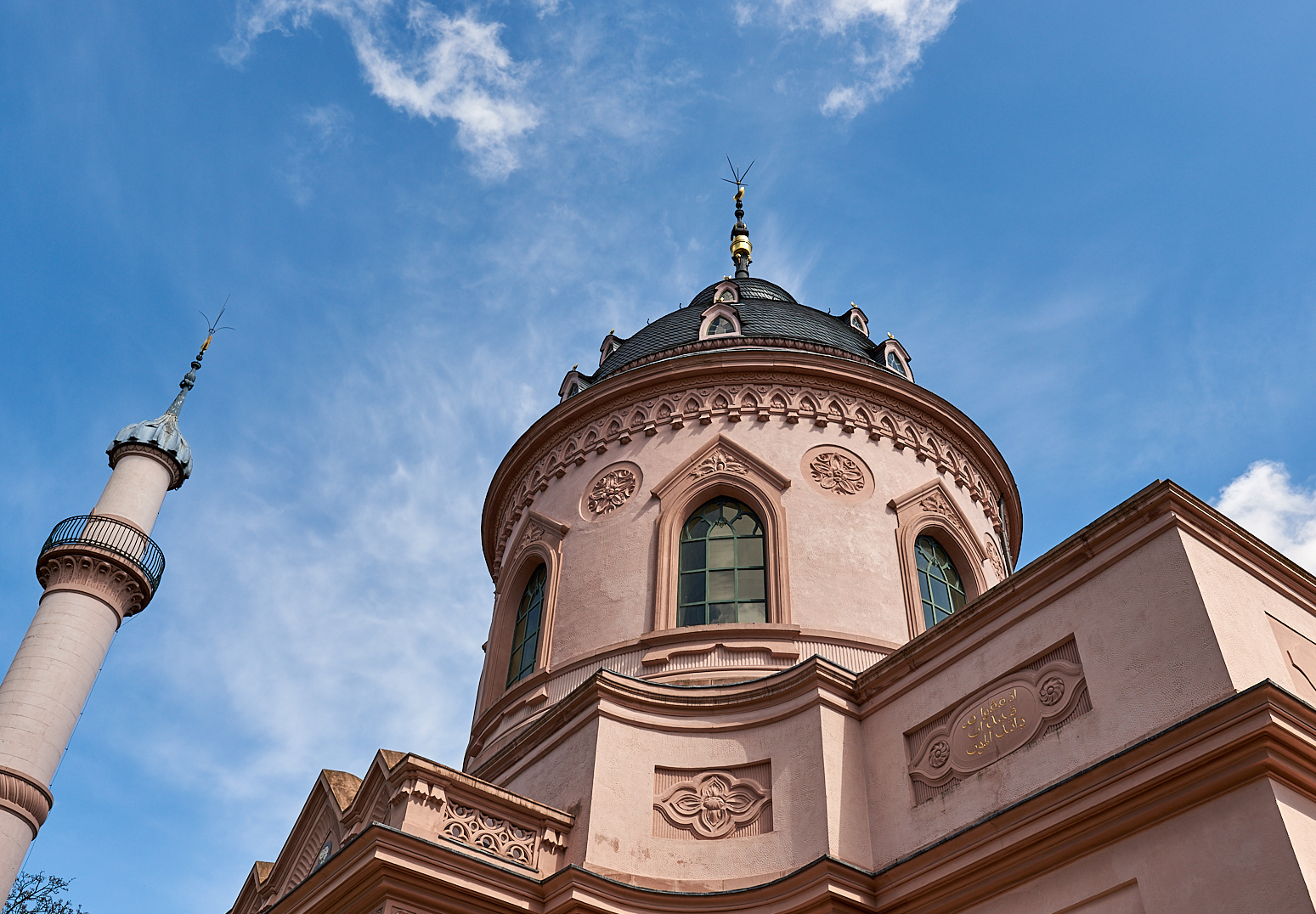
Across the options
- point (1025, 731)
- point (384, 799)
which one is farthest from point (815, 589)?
point (384, 799)

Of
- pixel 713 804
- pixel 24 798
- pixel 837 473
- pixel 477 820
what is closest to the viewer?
pixel 477 820

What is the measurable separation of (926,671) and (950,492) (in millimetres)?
6172

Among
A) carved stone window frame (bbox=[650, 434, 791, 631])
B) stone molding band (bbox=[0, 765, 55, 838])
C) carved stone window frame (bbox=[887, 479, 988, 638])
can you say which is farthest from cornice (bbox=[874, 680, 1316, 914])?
stone molding band (bbox=[0, 765, 55, 838])

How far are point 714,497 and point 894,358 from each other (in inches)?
221

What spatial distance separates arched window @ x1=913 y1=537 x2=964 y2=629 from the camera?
1452 cm

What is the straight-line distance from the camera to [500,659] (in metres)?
15.8

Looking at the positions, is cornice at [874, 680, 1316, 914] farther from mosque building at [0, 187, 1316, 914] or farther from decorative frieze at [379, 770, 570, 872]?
decorative frieze at [379, 770, 570, 872]

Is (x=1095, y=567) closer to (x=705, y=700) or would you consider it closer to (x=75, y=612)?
(x=705, y=700)

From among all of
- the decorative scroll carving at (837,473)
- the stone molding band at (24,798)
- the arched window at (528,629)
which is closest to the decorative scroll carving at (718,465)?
the decorative scroll carving at (837,473)

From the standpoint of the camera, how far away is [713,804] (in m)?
10.8

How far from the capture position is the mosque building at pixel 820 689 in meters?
7.87

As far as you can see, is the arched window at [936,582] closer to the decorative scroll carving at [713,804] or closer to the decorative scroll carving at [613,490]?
the decorative scroll carving at [613,490]

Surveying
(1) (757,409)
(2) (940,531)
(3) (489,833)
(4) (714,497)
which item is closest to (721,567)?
(4) (714,497)

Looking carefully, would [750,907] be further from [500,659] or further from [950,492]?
[950,492]
